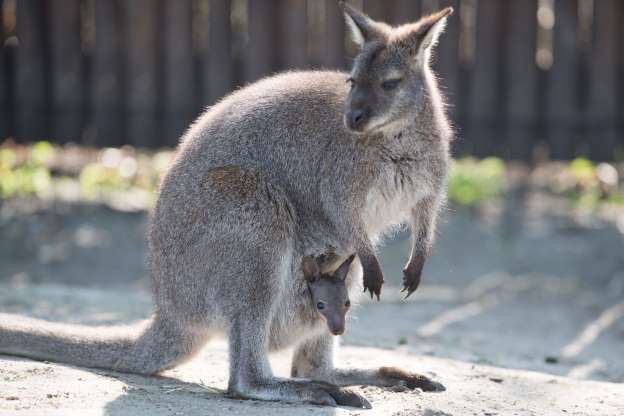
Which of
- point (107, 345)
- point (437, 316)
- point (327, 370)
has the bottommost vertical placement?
point (437, 316)

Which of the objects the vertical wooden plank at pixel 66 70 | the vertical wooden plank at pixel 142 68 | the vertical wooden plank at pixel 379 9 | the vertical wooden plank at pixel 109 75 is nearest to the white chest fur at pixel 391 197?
the vertical wooden plank at pixel 379 9

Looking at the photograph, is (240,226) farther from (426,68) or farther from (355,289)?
(426,68)

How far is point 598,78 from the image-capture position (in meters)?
11.3

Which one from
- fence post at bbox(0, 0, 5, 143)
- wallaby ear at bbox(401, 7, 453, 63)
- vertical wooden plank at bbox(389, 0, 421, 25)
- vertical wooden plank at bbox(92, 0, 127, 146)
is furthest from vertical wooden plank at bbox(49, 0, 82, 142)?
wallaby ear at bbox(401, 7, 453, 63)

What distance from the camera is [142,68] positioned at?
11.7 m

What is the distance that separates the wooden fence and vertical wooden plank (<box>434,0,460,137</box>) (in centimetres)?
2

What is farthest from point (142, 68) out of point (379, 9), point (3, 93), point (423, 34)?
point (423, 34)

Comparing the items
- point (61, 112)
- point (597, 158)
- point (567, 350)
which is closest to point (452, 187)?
point (597, 158)

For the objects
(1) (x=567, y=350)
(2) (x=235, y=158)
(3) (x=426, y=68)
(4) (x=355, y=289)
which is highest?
(3) (x=426, y=68)

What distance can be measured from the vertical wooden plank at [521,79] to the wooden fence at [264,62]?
0.04ft

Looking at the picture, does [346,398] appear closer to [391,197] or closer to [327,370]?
[327,370]

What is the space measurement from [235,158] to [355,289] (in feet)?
3.50

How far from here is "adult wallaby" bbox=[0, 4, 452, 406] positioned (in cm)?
505

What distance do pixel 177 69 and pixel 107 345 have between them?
6.80m
